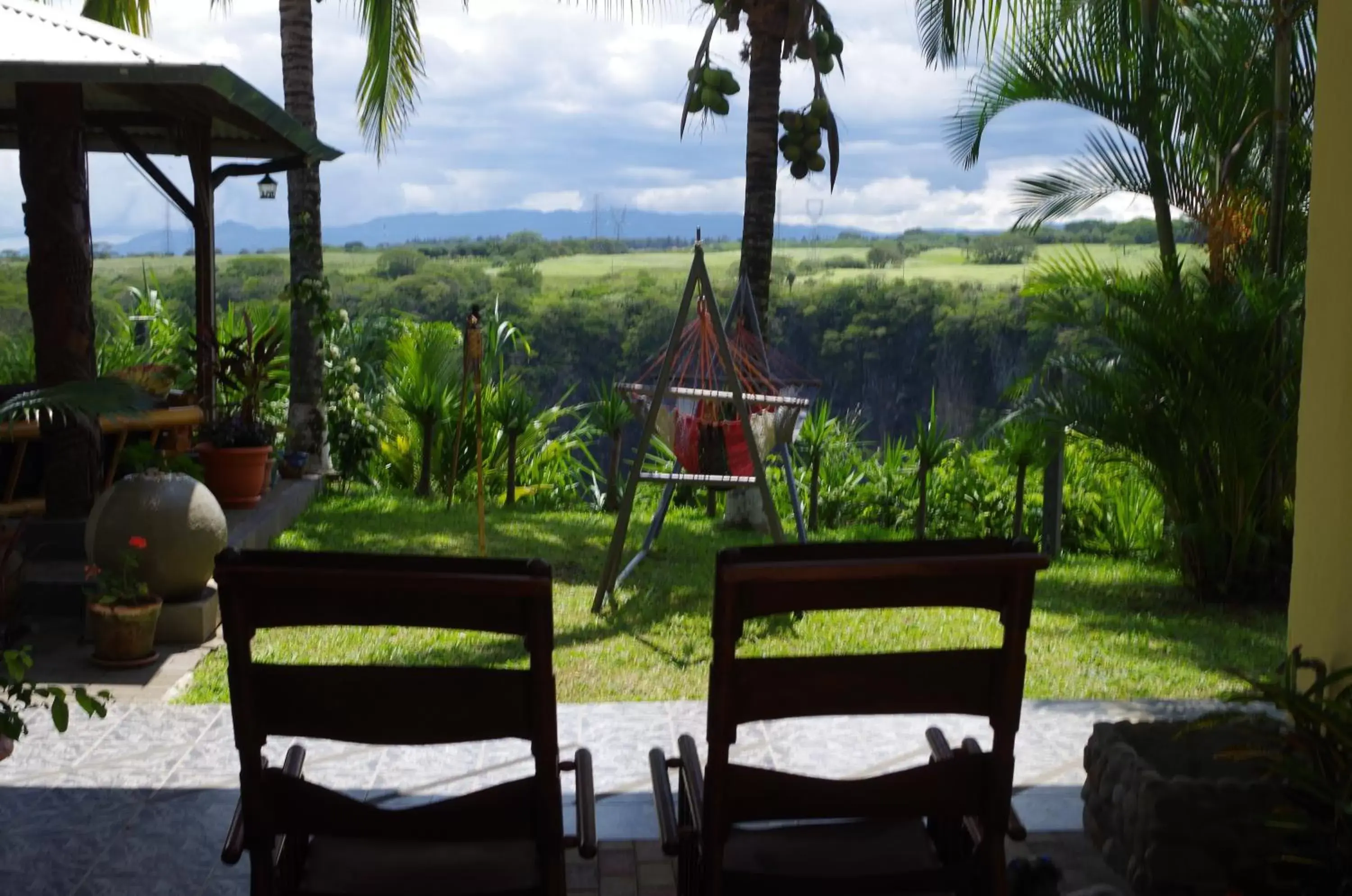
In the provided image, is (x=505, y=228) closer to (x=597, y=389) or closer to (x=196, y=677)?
(x=597, y=389)

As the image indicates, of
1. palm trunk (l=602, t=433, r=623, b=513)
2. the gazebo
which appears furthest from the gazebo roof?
palm trunk (l=602, t=433, r=623, b=513)

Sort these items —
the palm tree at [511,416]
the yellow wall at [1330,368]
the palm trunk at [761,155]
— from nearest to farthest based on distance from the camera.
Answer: the yellow wall at [1330,368]
the palm trunk at [761,155]
the palm tree at [511,416]

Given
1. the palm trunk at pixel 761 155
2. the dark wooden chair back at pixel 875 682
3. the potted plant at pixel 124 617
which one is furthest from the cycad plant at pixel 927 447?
the dark wooden chair back at pixel 875 682

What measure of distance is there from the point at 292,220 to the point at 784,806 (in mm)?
6829

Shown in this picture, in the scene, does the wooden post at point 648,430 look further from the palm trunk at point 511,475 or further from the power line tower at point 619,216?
the power line tower at point 619,216

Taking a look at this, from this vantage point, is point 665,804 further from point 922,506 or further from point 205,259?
point 205,259

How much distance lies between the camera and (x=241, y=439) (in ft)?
21.3

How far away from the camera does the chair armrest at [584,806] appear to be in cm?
184

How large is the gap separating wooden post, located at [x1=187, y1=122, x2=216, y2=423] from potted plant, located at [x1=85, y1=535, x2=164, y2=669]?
2.54 m

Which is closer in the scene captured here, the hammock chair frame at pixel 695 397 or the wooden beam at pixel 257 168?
the hammock chair frame at pixel 695 397

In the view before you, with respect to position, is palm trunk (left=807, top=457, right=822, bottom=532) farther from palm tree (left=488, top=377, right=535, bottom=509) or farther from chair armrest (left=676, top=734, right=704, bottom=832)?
chair armrest (left=676, top=734, right=704, bottom=832)

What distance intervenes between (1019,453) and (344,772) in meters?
4.35

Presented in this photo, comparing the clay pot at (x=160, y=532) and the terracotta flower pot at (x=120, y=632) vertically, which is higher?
the clay pot at (x=160, y=532)

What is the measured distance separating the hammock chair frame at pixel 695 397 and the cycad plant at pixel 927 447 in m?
1.66
